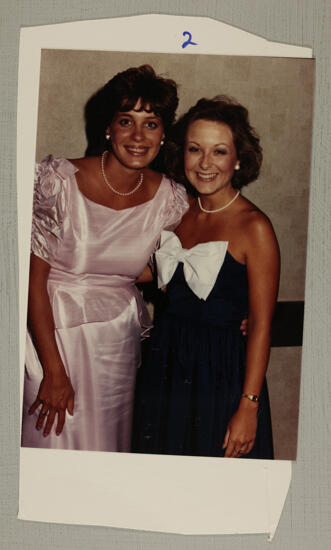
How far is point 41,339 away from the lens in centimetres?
119

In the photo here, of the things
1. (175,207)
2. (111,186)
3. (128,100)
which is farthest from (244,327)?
(128,100)

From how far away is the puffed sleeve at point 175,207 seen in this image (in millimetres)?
1183

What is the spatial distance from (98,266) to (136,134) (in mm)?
283

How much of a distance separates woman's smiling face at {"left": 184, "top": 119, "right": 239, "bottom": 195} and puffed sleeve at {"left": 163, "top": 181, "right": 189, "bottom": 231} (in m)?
0.05

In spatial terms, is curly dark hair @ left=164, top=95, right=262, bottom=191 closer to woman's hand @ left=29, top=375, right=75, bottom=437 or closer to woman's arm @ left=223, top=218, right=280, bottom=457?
woman's arm @ left=223, top=218, right=280, bottom=457

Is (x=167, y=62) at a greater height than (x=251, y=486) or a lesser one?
greater

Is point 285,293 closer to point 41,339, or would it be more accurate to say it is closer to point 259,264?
point 259,264

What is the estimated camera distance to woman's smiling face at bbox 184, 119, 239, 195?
116 centimetres

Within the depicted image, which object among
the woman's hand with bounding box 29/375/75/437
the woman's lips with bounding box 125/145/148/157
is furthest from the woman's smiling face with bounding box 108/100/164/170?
the woman's hand with bounding box 29/375/75/437

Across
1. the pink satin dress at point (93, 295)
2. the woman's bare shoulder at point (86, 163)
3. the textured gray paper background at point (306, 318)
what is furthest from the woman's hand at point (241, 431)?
the woman's bare shoulder at point (86, 163)

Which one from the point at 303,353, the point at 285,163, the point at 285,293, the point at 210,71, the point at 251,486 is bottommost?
the point at 251,486

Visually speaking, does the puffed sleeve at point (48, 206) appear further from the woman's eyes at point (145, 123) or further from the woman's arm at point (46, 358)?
the woman's eyes at point (145, 123)

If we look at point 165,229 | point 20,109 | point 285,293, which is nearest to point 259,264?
point 285,293

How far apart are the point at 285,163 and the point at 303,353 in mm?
398
